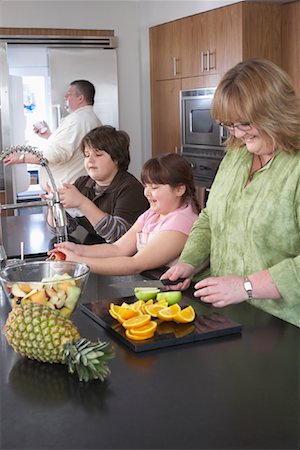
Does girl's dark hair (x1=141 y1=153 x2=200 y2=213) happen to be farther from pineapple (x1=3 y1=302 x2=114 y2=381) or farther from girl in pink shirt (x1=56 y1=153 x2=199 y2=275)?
pineapple (x1=3 y1=302 x2=114 y2=381)

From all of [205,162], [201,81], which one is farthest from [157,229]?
[201,81]

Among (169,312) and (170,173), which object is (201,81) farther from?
(169,312)

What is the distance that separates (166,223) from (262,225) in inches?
25.9

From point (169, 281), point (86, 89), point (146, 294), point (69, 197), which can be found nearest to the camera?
point (146, 294)

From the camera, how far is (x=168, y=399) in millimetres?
1200

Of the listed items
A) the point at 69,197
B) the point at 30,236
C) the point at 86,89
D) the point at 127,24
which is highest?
the point at 127,24

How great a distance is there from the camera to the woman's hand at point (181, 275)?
6.28 feet

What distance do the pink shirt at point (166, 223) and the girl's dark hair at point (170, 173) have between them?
2.4 inches

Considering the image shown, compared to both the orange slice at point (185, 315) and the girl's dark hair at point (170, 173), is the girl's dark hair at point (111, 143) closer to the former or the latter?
the girl's dark hair at point (170, 173)

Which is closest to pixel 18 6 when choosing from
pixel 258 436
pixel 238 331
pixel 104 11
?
pixel 104 11

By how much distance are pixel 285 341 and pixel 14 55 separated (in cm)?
460

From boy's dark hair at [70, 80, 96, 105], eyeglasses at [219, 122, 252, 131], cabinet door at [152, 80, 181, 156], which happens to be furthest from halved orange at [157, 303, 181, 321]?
cabinet door at [152, 80, 181, 156]

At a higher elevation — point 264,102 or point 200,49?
point 200,49

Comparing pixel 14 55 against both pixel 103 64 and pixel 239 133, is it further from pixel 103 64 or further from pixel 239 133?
pixel 239 133
